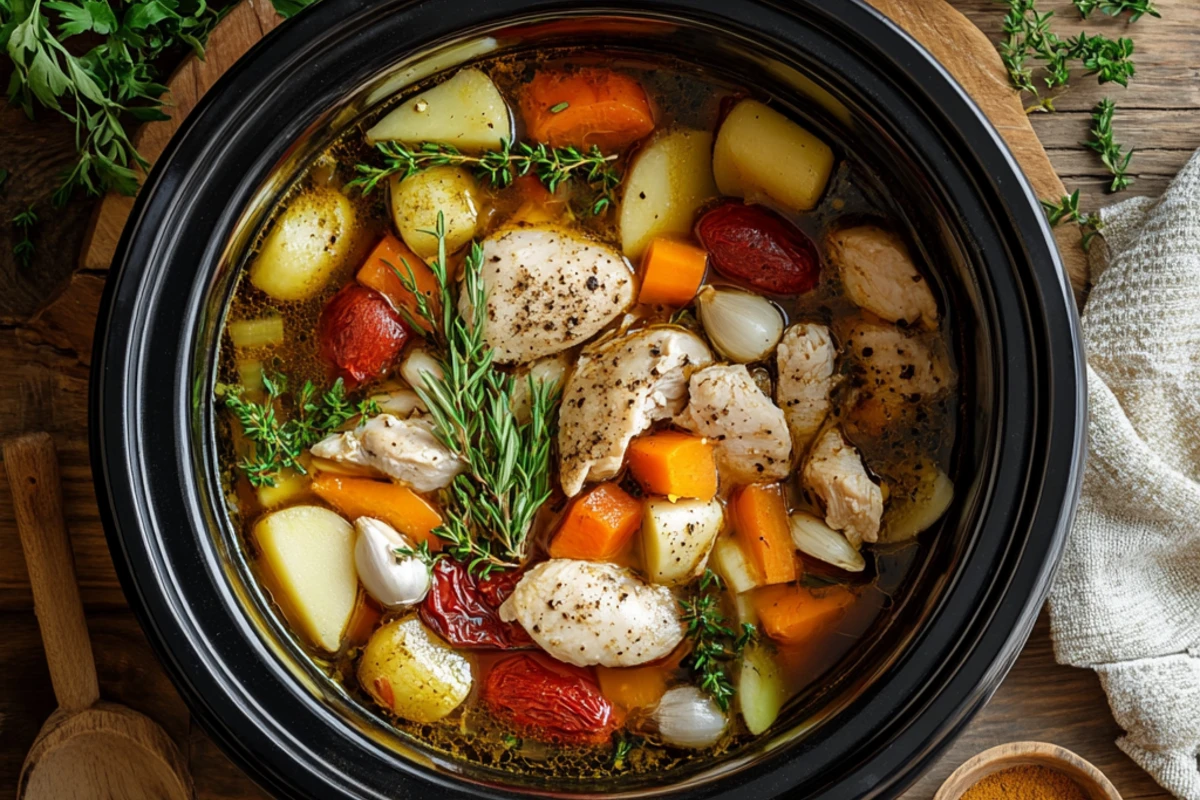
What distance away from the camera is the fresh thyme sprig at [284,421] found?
1.73 meters

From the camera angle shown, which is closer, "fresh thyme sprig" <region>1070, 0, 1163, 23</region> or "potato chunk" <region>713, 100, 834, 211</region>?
"potato chunk" <region>713, 100, 834, 211</region>

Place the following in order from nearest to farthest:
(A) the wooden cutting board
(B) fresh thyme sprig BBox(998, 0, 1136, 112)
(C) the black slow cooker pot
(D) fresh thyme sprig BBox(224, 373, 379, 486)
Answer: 1. (C) the black slow cooker pot
2. (D) fresh thyme sprig BBox(224, 373, 379, 486)
3. (A) the wooden cutting board
4. (B) fresh thyme sprig BBox(998, 0, 1136, 112)

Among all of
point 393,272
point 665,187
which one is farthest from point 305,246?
point 665,187

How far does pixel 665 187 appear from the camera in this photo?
182cm

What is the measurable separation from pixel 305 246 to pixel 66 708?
40.0 inches

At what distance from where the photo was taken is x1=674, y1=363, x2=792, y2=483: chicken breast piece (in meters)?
1.78

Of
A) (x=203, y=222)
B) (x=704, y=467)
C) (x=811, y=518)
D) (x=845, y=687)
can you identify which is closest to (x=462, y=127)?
(x=203, y=222)

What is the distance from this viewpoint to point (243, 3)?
1.90 m

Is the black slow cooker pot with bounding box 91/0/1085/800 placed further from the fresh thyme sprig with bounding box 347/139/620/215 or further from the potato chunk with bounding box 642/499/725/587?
the potato chunk with bounding box 642/499/725/587

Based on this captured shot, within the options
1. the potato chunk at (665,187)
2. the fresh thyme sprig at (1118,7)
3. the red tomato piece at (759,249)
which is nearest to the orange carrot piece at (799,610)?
the red tomato piece at (759,249)

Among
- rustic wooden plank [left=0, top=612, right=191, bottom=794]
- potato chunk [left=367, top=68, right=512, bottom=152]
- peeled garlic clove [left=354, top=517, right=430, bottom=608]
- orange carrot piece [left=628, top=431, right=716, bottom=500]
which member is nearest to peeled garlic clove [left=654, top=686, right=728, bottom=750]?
orange carrot piece [left=628, top=431, right=716, bottom=500]

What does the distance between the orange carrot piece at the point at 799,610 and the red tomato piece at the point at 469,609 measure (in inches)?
17.3

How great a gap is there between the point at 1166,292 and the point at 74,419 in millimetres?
2158

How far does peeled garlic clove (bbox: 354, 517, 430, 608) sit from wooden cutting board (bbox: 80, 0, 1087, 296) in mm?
727
